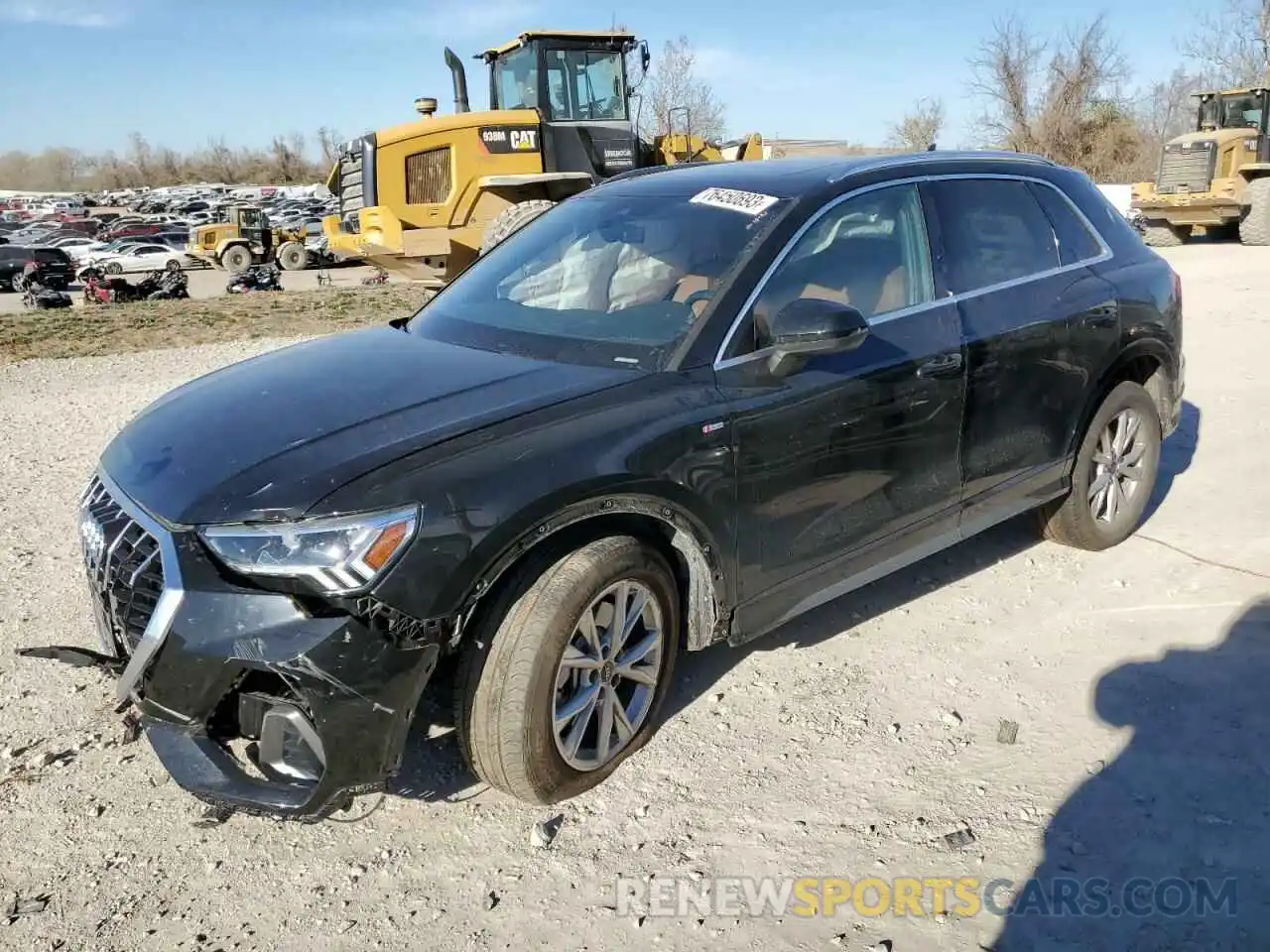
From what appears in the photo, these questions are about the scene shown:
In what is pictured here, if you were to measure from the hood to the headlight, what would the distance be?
0.19 ft

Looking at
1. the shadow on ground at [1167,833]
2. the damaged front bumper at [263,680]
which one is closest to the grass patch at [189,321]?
the damaged front bumper at [263,680]

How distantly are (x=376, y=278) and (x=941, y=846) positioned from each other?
22598mm

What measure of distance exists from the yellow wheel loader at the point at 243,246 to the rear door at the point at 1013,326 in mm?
29883

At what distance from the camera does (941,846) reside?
2.84 meters

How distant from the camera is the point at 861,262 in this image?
12.1ft

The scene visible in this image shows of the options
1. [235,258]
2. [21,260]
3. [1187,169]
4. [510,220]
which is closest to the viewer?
[510,220]

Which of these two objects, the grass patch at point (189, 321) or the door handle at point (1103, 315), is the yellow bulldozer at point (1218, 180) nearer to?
the grass patch at point (189, 321)

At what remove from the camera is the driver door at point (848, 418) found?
3.24 metres

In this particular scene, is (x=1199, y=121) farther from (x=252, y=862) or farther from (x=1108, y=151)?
(x=252, y=862)

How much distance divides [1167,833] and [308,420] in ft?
8.88

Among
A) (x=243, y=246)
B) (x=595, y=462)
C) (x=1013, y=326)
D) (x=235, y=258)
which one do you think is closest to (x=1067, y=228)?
(x=1013, y=326)

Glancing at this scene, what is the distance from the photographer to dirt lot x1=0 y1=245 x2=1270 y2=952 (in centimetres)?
258

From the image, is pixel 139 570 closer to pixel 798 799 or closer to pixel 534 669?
pixel 534 669

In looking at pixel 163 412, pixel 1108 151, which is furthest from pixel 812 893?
pixel 1108 151
